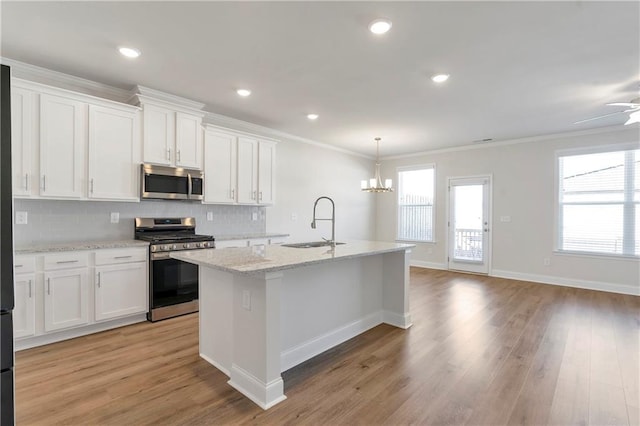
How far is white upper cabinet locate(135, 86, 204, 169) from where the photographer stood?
11.9 feet

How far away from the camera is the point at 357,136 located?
5.86 m

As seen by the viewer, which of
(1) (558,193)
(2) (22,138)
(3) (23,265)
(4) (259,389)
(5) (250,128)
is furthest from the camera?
(1) (558,193)

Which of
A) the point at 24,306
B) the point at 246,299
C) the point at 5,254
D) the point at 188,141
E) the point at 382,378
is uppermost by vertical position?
the point at 188,141

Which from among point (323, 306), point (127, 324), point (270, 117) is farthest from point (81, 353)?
point (270, 117)

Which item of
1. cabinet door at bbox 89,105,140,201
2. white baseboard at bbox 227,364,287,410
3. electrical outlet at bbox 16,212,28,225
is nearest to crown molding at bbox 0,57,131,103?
cabinet door at bbox 89,105,140,201

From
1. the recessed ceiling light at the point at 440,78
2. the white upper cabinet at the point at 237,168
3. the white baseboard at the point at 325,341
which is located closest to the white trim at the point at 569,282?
the white baseboard at the point at 325,341

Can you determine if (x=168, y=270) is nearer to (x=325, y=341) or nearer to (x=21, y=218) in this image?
(x=21, y=218)

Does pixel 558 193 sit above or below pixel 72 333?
above

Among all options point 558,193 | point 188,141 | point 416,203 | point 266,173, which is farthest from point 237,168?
point 558,193

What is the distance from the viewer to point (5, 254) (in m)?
1.19

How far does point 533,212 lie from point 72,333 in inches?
279

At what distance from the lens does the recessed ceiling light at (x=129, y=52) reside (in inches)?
108

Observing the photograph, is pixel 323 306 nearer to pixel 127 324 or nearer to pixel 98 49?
pixel 127 324

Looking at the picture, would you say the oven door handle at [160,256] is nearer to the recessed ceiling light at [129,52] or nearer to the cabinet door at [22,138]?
the cabinet door at [22,138]
